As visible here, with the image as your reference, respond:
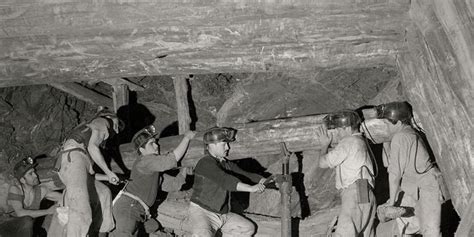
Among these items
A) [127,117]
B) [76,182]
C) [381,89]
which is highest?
[381,89]

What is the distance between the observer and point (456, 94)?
4.51 metres

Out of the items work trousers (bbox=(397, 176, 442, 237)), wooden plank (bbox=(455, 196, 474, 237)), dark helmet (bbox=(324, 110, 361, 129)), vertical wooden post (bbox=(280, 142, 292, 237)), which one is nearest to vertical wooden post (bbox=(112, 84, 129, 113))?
vertical wooden post (bbox=(280, 142, 292, 237))

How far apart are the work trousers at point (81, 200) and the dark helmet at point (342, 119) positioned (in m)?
3.22

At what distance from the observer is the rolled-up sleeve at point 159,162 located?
24.1 ft

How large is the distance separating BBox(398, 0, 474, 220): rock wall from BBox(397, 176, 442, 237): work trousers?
7.92 feet

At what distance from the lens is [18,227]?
866 cm

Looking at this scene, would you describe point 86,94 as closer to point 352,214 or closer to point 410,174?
point 352,214

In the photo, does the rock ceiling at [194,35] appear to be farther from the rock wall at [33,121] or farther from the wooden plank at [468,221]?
the rock wall at [33,121]

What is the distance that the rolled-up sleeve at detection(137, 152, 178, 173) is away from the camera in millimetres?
7344

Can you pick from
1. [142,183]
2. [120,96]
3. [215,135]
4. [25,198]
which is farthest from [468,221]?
[25,198]

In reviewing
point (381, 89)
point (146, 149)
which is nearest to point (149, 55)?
point (146, 149)

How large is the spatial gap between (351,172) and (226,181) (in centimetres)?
165

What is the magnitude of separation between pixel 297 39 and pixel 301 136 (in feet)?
7.41

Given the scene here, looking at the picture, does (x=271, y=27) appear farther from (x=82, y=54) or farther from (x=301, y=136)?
(x=301, y=136)
